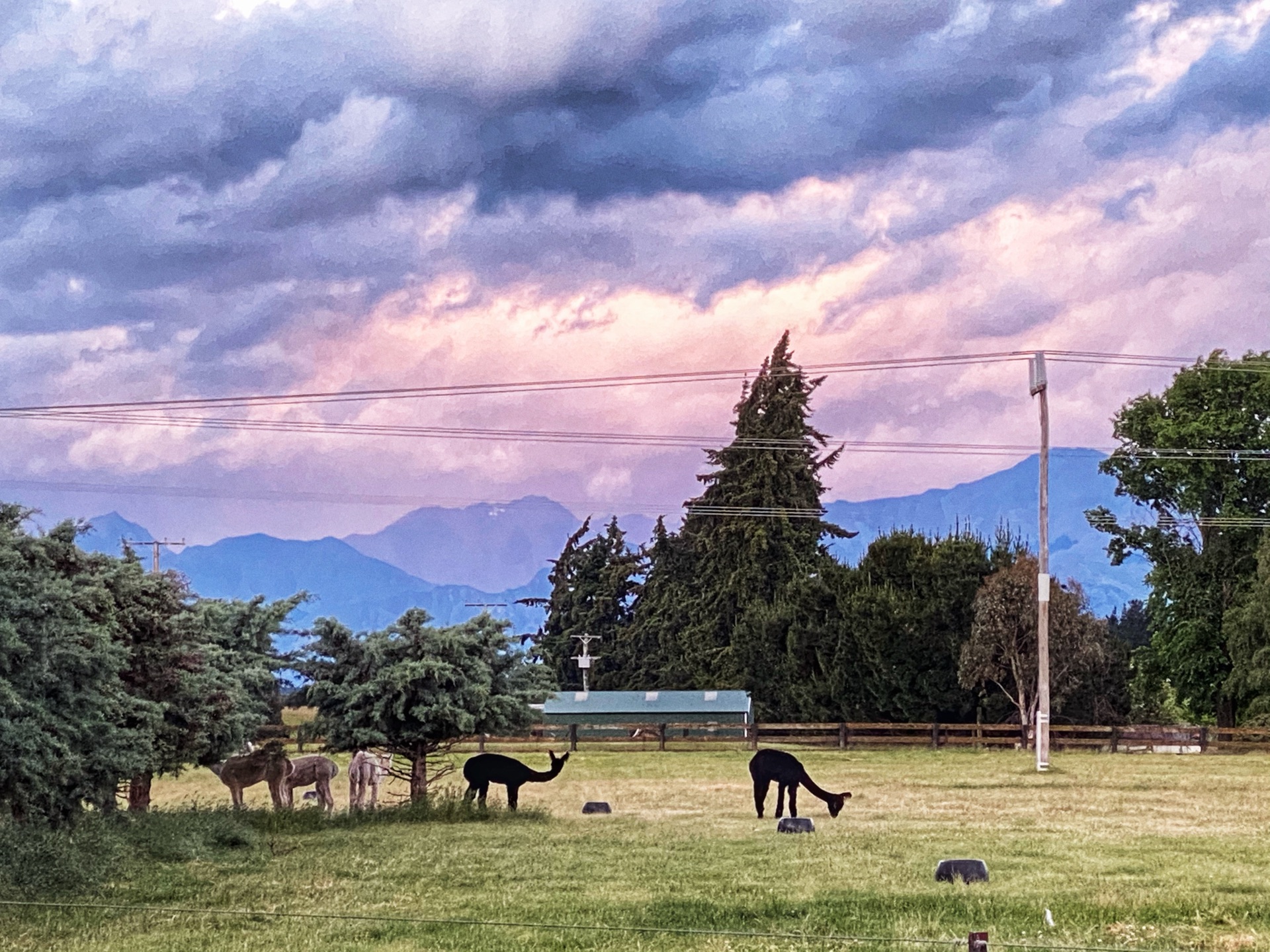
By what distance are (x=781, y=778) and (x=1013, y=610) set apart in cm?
2801

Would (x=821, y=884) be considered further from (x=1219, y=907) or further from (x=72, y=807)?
(x=72, y=807)

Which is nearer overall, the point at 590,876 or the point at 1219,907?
the point at 1219,907

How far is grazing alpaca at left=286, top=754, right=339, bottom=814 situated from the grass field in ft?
12.6

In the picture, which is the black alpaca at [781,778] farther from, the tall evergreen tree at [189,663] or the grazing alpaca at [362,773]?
the tall evergreen tree at [189,663]

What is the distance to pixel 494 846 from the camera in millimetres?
19688

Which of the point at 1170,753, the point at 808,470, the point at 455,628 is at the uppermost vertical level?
the point at 808,470

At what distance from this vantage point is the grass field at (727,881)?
42.8ft

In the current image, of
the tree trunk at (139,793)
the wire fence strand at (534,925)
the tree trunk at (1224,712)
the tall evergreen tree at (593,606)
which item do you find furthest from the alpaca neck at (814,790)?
the tall evergreen tree at (593,606)

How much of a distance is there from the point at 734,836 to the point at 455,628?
23.1 ft

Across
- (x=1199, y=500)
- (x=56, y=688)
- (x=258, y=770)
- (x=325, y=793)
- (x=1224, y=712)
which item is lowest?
(x=1224, y=712)

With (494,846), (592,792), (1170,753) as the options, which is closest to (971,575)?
(1170,753)

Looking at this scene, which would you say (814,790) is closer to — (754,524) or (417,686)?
(417,686)

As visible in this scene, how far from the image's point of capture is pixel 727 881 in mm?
16156

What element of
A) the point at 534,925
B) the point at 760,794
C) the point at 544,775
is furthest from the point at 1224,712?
the point at 534,925
